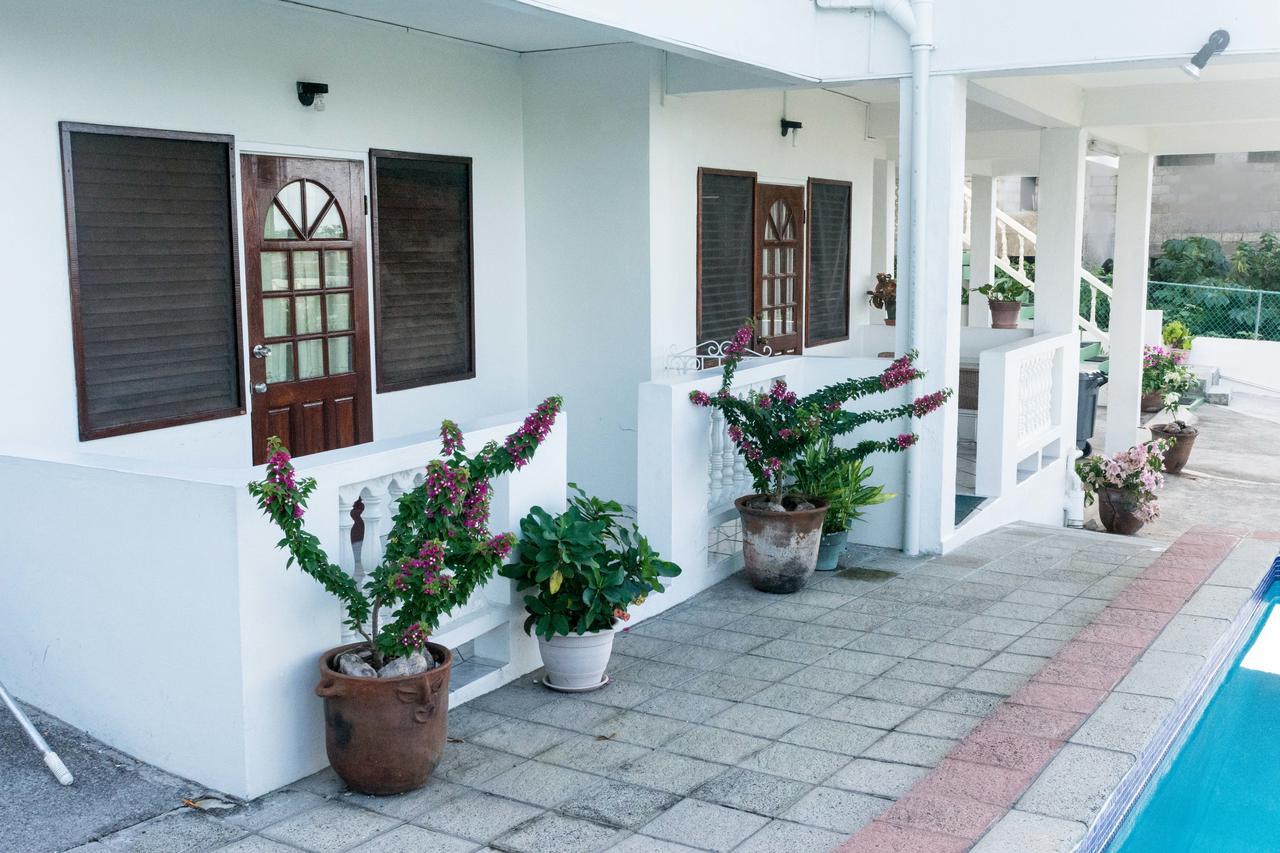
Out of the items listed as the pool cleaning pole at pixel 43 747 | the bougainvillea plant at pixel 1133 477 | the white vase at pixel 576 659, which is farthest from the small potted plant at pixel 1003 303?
the pool cleaning pole at pixel 43 747

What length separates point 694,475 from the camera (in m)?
6.59

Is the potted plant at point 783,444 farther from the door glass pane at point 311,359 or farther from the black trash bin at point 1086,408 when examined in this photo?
the black trash bin at point 1086,408

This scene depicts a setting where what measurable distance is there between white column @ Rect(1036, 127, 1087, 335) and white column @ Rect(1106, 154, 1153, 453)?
2502mm

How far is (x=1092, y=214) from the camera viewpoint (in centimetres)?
2345

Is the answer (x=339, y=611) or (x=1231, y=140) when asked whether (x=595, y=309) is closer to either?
(x=339, y=611)

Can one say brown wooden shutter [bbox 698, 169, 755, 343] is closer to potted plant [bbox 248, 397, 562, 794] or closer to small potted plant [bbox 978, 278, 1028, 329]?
potted plant [bbox 248, 397, 562, 794]

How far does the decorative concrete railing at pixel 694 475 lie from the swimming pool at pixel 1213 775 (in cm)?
213

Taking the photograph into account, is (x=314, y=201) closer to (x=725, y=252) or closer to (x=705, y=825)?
(x=725, y=252)

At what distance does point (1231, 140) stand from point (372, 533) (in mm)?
9961

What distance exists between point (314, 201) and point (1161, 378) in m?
11.8

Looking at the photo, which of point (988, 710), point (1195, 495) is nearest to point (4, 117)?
point (988, 710)

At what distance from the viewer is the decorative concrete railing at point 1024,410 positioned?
333 inches

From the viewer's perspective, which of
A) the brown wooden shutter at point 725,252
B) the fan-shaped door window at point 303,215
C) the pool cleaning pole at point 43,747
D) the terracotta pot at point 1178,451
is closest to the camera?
the pool cleaning pole at point 43,747

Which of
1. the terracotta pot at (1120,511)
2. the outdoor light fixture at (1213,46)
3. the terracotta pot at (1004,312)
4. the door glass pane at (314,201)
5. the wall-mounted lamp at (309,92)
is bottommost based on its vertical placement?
Result: the terracotta pot at (1120,511)
